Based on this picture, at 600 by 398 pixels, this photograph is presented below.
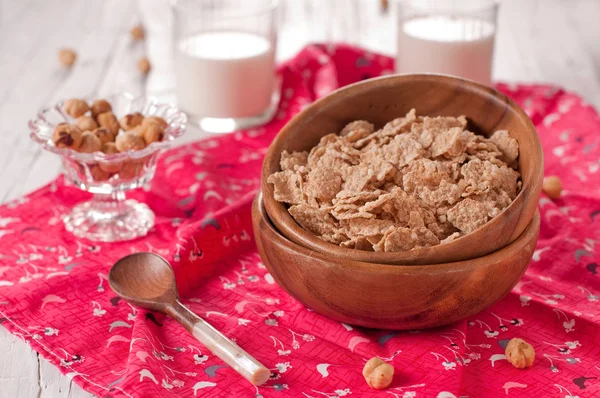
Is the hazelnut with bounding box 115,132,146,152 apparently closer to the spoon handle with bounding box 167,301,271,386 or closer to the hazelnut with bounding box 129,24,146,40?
the spoon handle with bounding box 167,301,271,386

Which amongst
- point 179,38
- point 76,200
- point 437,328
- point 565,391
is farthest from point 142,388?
point 179,38

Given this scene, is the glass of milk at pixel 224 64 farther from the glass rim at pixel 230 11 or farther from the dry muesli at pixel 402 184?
the dry muesli at pixel 402 184

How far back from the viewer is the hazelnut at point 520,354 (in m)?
1.08

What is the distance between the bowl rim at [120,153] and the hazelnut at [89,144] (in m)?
0.02

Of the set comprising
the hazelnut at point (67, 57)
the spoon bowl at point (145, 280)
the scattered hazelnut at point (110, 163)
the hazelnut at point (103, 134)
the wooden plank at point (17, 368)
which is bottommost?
the wooden plank at point (17, 368)

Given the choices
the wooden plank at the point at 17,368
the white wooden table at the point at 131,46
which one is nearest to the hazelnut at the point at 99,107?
the white wooden table at the point at 131,46

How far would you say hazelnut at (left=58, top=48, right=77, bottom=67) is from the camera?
7.13ft

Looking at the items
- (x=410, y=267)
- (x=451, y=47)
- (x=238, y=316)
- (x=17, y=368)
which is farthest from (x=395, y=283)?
(x=451, y=47)

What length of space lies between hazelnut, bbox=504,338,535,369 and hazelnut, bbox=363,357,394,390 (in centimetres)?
17

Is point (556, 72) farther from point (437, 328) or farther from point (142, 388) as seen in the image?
point (142, 388)

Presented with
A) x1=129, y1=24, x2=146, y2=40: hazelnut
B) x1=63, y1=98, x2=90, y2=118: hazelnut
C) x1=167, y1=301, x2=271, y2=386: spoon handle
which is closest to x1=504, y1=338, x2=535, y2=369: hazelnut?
x1=167, y1=301, x2=271, y2=386: spoon handle

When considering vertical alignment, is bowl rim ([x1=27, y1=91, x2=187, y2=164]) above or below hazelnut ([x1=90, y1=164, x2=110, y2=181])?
above

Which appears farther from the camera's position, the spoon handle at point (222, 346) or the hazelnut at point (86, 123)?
the hazelnut at point (86, 123)

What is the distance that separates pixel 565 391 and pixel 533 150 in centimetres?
33
